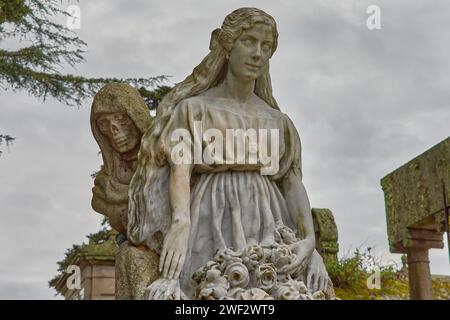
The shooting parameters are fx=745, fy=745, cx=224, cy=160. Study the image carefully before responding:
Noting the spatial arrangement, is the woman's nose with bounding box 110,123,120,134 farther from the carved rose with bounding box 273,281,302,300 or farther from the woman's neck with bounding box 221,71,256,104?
the carved rose with bounding box 273,281,302,300

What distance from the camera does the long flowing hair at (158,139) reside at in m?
4.77

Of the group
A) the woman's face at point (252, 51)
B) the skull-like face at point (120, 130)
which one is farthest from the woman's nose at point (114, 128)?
the woman's face at point (252, 51)

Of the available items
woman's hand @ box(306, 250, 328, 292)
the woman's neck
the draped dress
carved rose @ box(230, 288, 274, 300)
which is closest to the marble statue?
the draped dress

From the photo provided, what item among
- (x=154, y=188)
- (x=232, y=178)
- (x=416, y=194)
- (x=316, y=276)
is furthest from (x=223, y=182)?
(x=416, y=194)

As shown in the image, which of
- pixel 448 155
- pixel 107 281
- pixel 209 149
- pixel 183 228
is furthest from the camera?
pixel 448 155

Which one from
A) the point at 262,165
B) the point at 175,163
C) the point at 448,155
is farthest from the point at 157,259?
the point at 448,155

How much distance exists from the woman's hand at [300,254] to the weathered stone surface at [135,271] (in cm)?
83

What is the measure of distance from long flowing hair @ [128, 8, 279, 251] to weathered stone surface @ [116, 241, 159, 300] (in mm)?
70

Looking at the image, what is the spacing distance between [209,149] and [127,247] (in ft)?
2.73

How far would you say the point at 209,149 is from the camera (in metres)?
4.92

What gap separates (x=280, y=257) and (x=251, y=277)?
22cm

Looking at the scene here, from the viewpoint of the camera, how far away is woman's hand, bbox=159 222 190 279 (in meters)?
4.49

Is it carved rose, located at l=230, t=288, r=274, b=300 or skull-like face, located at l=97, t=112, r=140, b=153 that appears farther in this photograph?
skull-like face, located at l=97, t=112, r=140, b=153
